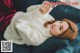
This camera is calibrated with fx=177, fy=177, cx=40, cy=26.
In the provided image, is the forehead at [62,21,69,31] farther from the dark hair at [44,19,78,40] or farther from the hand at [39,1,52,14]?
the hand at [39,1,52,14]

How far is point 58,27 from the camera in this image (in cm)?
90

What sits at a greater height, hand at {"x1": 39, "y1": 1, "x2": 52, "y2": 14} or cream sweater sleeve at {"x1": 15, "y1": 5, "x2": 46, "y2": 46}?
hand at {"x1": 39, "y1": 1, "x2": 52, "y2": 14}

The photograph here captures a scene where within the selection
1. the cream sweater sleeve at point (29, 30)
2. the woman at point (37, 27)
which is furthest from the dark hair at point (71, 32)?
the cream sweater sleeve at point (29, 30)

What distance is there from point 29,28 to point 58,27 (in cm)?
15

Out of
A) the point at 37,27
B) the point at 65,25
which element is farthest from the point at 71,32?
the point at 37,27

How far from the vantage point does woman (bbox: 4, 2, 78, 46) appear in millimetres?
890

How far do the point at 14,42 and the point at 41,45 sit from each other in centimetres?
15

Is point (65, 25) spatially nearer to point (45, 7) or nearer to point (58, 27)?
point (58, 27)

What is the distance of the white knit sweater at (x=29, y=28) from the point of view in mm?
899

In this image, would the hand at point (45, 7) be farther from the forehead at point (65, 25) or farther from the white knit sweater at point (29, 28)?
the forehead at point (65, 25)

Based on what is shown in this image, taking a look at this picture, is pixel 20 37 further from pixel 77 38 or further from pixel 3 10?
pixel 77 38

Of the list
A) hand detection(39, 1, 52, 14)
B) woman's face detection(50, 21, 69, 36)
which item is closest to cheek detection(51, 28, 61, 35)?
woman's face detection(50, 21, 69, 36)

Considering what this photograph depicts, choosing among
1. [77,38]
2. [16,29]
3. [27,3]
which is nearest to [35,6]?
[27,3]

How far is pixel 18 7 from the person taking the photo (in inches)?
39.3
